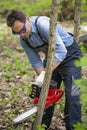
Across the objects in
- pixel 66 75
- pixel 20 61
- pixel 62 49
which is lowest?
pixel 20 61

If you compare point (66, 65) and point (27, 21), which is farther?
point (66, 65)

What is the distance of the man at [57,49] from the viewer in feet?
16.3

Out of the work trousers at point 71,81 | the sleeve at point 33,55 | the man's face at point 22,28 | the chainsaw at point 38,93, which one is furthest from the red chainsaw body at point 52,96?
the man's face at point 22,28

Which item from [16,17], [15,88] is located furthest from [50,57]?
[15,88]

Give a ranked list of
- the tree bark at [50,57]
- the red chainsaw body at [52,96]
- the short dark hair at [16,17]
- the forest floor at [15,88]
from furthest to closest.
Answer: the forest floor at [15,88] → the red chainsaw body at [52,96] → the short dark hair at [16,17] → the tree bark at [50,57]

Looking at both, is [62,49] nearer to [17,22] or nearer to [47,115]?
[17,22]

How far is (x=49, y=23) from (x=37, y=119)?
1315 millimetres

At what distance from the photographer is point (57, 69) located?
218 inches

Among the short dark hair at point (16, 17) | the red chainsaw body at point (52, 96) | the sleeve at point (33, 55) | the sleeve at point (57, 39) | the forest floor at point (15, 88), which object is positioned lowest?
the forest floor at point (15, 88)

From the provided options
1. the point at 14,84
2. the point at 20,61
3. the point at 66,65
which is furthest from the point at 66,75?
the point at 20,61

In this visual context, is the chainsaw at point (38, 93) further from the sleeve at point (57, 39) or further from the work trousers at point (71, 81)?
the sleeve at point (57, 39)

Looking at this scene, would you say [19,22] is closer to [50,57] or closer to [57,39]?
Answer: [57,39]

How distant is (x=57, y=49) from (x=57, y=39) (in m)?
0.13

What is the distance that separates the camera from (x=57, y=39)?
499 centimetres
